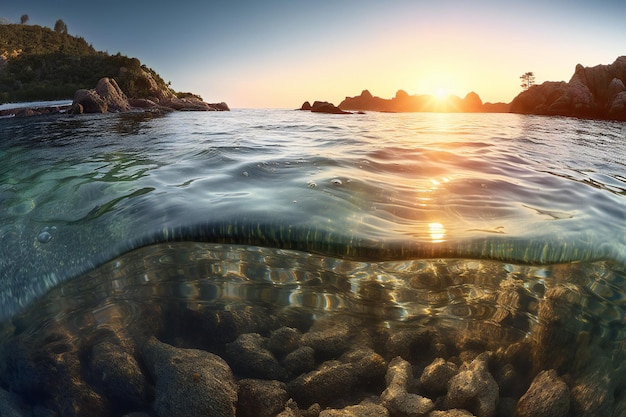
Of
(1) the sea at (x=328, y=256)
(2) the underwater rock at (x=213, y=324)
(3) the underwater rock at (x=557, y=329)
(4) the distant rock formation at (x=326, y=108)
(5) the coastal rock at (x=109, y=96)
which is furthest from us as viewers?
(4) the distant rock formation at (x=326, y=108)

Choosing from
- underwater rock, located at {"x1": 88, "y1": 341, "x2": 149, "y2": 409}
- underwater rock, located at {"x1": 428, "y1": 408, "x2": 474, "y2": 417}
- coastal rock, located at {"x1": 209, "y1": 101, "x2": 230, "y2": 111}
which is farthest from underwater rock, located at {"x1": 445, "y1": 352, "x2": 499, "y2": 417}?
coastal rock, located at {"x1": 209, "y1": 101, "x2": 230, "y2": 111}

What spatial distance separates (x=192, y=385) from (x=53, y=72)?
7215 cm

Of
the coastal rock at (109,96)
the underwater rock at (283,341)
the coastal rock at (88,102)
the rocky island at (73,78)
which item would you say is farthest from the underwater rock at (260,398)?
the coastal rock at (109,96)

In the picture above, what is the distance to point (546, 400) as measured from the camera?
2.91 metres

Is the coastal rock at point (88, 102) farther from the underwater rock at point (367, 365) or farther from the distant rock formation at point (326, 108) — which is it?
the underwater rock at point (367, 365)

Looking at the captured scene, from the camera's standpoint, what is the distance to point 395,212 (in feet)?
15.2

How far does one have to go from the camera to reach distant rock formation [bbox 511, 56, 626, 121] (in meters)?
49.9

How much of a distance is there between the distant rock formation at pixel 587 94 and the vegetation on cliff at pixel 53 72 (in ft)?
188

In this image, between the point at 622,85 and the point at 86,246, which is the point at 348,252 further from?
the point at 622,85

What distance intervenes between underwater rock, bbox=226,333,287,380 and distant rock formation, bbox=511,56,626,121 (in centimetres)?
5777

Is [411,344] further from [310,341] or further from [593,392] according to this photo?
[593,392]

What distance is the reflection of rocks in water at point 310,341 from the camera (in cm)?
299

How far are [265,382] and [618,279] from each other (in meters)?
3.90

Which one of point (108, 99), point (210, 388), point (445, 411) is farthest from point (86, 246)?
point (108, 99)
